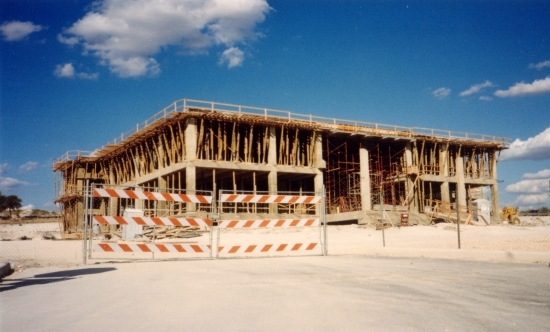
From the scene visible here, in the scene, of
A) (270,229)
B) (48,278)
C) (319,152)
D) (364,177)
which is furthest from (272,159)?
(48,278)

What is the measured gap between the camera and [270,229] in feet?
91.5

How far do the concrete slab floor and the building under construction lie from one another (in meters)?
21.6

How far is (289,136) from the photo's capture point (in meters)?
39.6

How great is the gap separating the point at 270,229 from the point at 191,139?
10.1 meters

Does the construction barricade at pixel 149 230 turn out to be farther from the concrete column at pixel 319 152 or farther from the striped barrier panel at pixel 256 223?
the concrete column at pixel 319 152

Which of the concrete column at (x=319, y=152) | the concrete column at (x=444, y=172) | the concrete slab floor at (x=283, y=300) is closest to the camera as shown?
the concrete slab floor at (x=283, y=300)

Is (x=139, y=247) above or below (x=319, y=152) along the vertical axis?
below

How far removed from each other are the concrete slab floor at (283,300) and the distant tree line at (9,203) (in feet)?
299

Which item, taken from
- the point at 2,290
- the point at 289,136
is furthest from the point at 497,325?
the point at 289,136

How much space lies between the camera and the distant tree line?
9025 cm

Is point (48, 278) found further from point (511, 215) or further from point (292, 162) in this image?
point (511, 215)

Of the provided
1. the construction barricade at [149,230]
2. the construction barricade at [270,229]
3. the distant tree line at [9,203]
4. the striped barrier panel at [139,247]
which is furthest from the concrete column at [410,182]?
the distant tree line at [9,203]

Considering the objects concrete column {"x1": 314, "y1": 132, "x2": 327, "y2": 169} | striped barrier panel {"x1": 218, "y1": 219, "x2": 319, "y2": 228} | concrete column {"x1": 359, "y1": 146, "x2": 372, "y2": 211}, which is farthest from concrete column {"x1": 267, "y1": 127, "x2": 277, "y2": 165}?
striped barrier panel {"x1": 218, "y1": 219, "x2": 319, "y2": 228}

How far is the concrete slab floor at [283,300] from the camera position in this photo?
5.06 metres
